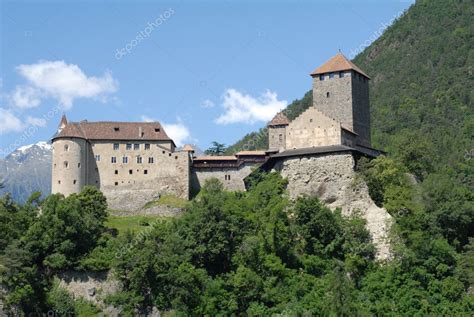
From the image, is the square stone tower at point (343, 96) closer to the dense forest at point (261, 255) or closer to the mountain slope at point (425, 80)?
the dense forest at point (261, 255)

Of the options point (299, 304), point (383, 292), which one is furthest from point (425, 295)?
point (299, 304)

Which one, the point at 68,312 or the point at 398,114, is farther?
the point at 398,114

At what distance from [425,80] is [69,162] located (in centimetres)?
8165

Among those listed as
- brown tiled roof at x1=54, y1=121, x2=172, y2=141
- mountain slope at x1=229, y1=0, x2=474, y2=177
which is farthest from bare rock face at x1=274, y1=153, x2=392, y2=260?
mountain slope at x1=229, y1=0, x2=474, y2=177

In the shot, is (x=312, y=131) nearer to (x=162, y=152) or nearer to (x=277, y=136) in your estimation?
(x=277, y=136)

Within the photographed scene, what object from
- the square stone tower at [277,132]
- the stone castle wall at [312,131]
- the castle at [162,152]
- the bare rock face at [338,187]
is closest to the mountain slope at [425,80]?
the square stone tower at [277,132]

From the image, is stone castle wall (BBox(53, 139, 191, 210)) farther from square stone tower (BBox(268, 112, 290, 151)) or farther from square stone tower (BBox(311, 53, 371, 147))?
square stone tower (BBox(311, 53, 371, 147))

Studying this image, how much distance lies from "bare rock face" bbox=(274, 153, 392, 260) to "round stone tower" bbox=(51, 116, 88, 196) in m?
18.9

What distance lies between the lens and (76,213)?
206 feet

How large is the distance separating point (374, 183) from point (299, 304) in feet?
44.0

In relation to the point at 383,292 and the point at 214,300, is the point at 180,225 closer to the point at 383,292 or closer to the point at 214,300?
the point at 214,300

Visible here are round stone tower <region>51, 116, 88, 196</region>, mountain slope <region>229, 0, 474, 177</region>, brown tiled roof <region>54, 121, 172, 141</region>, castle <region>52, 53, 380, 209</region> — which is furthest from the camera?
mountain slope <region>229, 0, 474, 177</region>

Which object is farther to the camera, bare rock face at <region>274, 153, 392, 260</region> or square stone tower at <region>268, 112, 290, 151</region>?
square stone tower at <region>268, 112, 290, 151</region>

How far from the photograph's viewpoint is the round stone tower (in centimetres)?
7538
